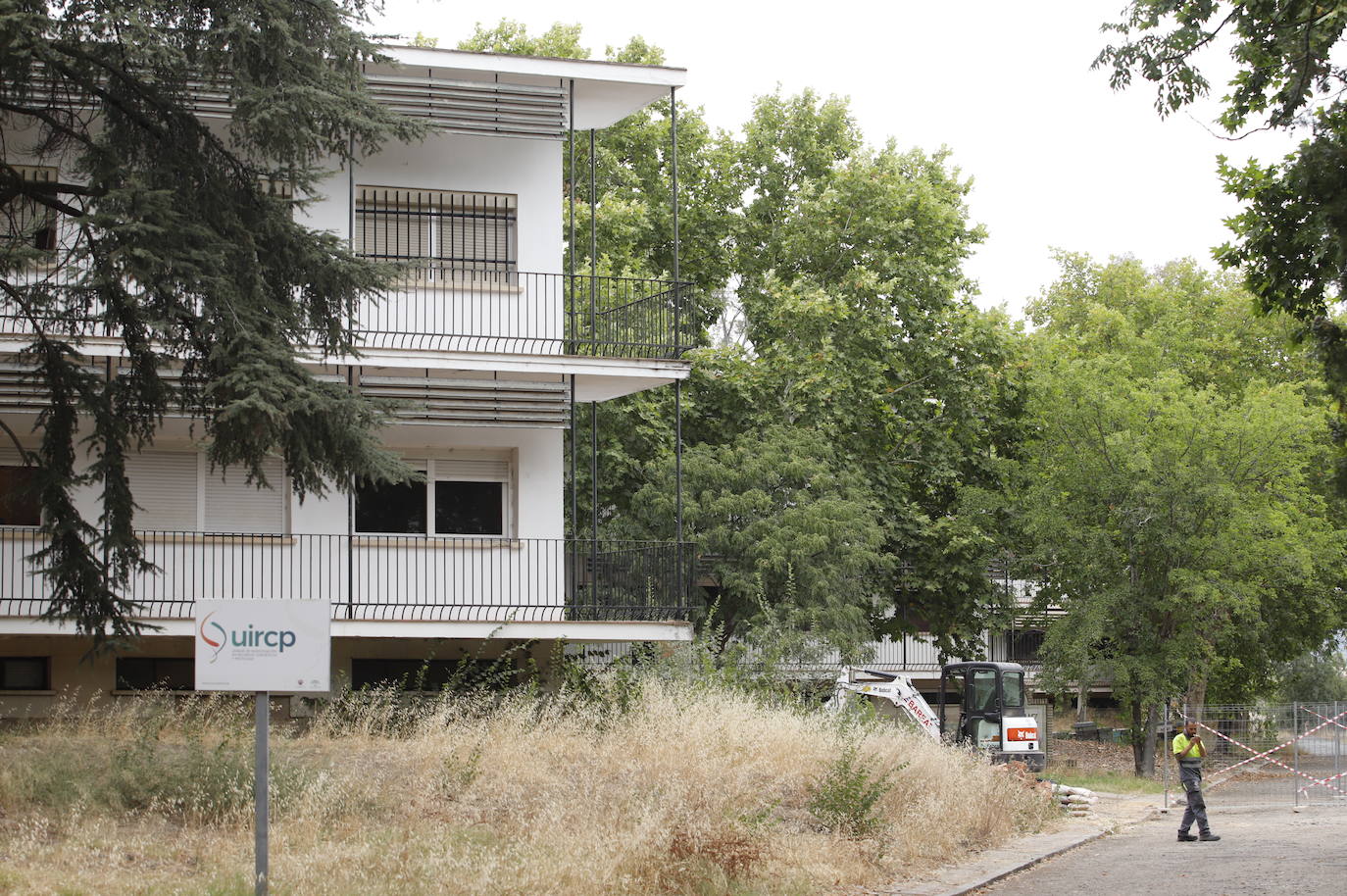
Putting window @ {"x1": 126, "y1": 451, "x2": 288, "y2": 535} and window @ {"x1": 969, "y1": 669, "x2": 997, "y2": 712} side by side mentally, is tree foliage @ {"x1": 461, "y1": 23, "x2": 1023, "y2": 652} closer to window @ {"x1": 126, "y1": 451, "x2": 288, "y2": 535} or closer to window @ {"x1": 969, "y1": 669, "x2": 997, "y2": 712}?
window @ {"x1": 969, "y1": 669, "x2": 997, "y2": 712}

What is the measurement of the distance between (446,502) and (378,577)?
2116 mm

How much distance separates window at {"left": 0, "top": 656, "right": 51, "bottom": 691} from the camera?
21.8 metres

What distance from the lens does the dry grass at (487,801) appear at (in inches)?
430

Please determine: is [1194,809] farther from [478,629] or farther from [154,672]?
[154,672]

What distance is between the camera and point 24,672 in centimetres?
2181

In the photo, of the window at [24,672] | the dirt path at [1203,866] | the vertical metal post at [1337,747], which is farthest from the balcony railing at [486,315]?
the vertical metal post at [1337,747]

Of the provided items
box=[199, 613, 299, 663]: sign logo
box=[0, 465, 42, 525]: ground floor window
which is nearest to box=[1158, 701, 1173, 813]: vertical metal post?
box=[0, 465, 42, 525]: ground floor window

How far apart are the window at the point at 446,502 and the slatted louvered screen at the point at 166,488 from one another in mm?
2356

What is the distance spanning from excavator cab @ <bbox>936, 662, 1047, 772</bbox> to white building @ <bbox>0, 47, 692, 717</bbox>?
810 centimetres

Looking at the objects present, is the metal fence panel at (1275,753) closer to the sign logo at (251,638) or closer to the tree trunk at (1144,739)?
the tree trunk at (1144,739)

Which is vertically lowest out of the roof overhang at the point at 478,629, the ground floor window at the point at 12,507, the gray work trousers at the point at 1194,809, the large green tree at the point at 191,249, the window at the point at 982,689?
the gray work trousers at the point at 1194,809

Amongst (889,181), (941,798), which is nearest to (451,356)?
Result: (941,798)

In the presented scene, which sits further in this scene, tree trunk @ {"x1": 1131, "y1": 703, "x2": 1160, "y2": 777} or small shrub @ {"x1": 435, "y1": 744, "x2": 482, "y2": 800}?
tree trunk @ {"x1": 1131, "y1": 703, "x2": 1160, "y2": 777}

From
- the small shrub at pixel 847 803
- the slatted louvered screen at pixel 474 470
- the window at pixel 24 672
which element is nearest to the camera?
the small shrub at pixel 847 803
